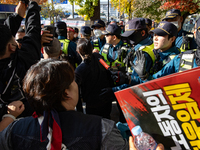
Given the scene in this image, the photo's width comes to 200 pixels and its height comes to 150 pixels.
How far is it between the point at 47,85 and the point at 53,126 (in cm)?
Result: 25

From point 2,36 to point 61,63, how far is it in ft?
2.89

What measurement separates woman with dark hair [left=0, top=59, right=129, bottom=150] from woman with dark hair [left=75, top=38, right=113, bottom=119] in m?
1.38

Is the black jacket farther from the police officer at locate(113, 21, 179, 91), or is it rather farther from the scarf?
the scarf

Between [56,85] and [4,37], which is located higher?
[4,37]

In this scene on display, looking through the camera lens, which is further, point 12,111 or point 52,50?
point 52,50

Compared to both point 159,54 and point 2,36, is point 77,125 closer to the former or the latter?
point 2,36

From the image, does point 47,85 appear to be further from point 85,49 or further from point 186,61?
point 85,49

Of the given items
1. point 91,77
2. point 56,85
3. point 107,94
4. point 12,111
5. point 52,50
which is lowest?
point 107,94

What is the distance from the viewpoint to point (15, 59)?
1.56 m

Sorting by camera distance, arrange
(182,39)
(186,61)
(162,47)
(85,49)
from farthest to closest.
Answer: (182,39) → (85,49) → (162,47) → (186,61)

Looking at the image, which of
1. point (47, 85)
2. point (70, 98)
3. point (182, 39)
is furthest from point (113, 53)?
point (47, 85)

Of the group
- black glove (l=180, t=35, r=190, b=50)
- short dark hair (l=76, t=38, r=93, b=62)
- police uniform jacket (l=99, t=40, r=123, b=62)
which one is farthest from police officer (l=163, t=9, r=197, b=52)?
short dark hair (l=76, t=38, r=93, b=62)

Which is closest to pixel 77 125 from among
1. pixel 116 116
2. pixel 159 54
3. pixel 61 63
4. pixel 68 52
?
pixel 61 63

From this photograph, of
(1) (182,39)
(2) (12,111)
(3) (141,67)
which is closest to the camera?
(2) (12,111)
